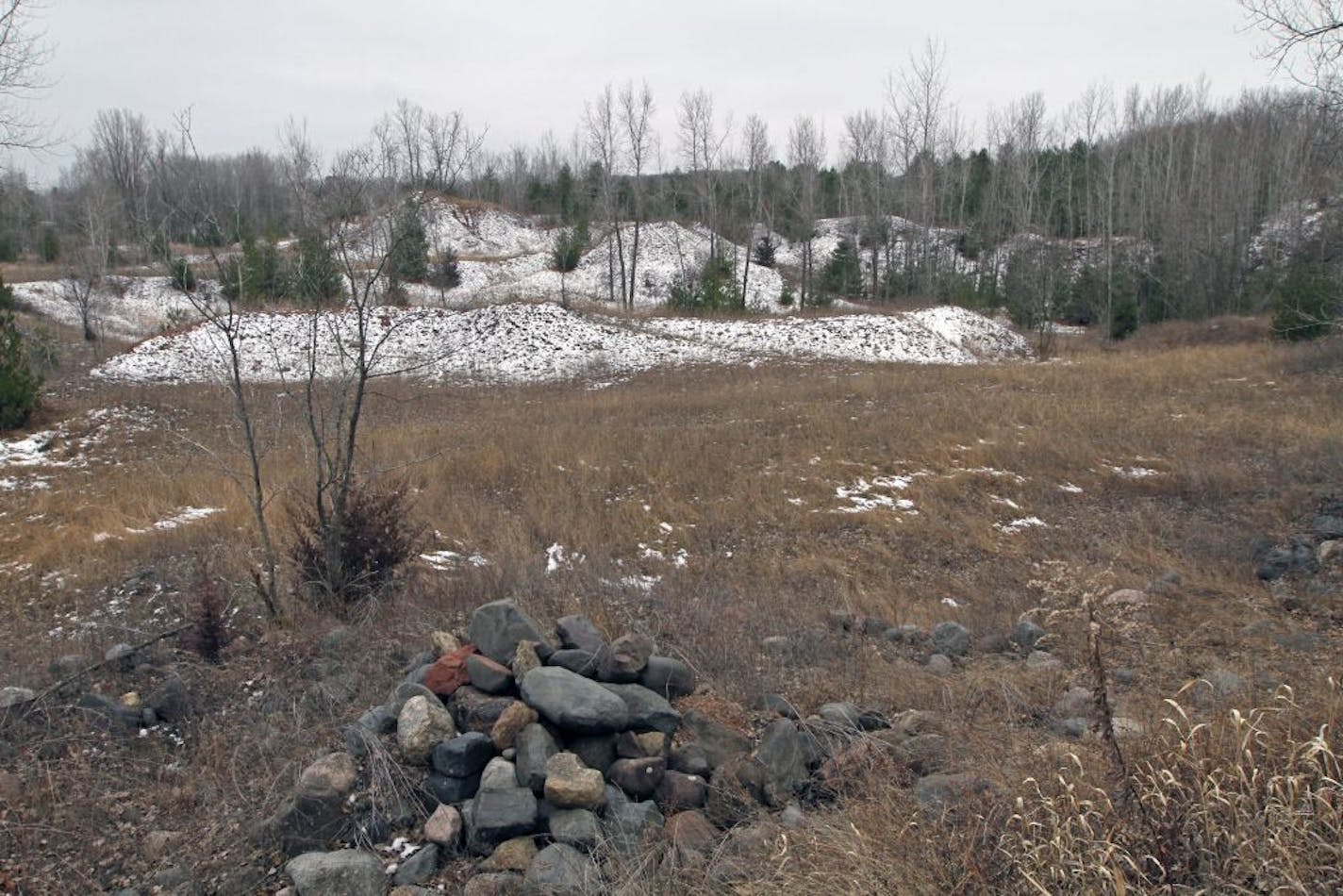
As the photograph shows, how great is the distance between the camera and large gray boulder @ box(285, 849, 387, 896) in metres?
3.05

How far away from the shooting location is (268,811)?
11.6 ft

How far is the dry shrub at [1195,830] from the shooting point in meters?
2.29

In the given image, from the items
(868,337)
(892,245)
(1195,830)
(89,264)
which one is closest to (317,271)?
(1195,830)

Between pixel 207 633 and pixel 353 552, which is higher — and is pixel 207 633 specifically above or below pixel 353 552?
below

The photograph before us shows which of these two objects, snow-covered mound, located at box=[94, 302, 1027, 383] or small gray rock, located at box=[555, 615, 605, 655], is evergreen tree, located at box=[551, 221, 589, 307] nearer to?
snow-covered mound, located at box=[94, 302, 1027, 383]

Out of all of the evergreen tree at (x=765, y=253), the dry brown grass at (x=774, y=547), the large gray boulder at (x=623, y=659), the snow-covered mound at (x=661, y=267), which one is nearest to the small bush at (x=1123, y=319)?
the dry brown grass at (x=774, y=547)

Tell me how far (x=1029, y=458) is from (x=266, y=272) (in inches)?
975

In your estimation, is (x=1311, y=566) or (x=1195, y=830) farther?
(x=1311, y=566)

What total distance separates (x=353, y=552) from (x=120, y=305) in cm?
3577

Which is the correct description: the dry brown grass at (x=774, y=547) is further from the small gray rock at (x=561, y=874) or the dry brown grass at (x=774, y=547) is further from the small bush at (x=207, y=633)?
the small gray rock at (x=561, y=874)

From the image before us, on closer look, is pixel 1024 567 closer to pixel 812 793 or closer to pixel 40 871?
pixel 812 793

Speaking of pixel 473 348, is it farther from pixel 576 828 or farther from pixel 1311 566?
pixel 576 828

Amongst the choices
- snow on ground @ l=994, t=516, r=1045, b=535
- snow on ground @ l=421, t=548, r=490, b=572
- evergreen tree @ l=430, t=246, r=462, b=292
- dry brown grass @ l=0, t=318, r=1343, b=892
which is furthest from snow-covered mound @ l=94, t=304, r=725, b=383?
snow on ground @ l=994, t=516, r=1045, b=535

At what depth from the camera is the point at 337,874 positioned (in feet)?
10.1
